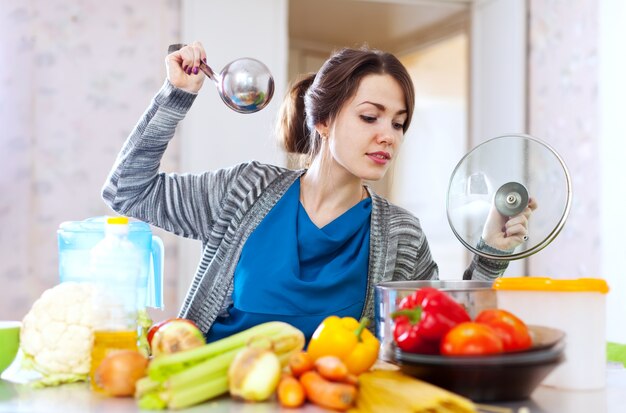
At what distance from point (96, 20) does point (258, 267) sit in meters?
2.51

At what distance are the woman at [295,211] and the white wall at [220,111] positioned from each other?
6.27 feet

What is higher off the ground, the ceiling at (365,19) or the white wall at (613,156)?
the ceiling at (365,19)

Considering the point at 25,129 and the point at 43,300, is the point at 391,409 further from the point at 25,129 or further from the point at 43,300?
the point at 25,129

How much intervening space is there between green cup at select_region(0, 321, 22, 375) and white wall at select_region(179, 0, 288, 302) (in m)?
2.57

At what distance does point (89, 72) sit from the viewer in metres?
3.74

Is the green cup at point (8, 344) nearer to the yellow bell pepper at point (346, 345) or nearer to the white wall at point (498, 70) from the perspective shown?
the yellow bell pepper at point (346, 345)

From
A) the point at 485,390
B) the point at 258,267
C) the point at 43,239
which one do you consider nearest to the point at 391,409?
the point at 485,390

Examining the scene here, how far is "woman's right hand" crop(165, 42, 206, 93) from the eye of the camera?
1.53 meters

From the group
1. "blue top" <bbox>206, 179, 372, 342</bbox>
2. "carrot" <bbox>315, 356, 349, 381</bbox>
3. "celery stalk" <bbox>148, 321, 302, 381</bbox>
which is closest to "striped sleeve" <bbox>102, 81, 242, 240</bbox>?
"blue top" <bbox>206, 179, 372, 342</bbox>

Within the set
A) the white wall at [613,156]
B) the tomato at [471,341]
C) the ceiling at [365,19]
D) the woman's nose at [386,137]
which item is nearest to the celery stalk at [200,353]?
the tomato at [471,341]

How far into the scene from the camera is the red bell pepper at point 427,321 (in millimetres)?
1034

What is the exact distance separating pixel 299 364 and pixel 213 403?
122 mm

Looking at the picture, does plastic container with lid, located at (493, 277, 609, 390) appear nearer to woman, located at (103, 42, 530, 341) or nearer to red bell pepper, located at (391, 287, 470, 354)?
red bell pepper, located at (391, 287, 470, 354)

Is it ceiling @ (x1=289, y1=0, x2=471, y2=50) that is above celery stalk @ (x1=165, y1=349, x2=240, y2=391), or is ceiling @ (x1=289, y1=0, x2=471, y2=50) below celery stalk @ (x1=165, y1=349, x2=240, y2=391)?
above
